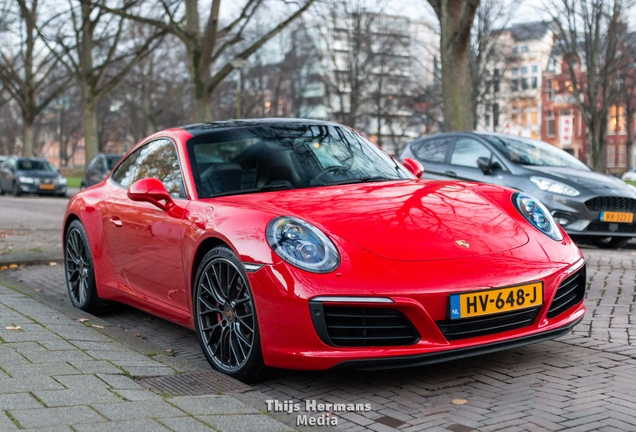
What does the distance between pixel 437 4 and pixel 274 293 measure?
45.8 feet

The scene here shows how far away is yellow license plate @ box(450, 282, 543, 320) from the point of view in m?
3.63

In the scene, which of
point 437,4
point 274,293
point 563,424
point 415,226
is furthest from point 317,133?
point 437,4

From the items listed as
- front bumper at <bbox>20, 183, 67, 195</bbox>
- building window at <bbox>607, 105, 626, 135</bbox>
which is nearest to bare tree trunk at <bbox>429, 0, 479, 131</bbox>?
Answer: front bumper at <bbox>20, 183, 67, 195</bbox>

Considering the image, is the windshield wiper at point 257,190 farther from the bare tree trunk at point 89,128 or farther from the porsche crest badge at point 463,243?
the bare tree trunk at point 89,128

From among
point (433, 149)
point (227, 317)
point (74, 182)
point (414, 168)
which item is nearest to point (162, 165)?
point (227, 317)

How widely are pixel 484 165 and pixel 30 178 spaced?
2486 cm

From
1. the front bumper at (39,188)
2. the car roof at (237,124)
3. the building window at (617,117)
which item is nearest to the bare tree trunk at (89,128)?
the front bumper at (39,188)

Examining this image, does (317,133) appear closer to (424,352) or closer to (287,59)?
(424,352)

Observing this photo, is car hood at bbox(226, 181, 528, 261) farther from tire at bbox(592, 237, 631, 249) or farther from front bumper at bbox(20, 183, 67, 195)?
front bumper at bbox(20, 183, 67, 195)

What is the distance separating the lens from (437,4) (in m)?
16.6

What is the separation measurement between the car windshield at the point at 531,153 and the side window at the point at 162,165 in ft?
18.6

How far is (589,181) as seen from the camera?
31.3 feet

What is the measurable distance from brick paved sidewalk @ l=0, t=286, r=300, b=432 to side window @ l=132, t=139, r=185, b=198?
3.18 ft

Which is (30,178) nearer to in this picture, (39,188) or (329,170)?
(39,188)
